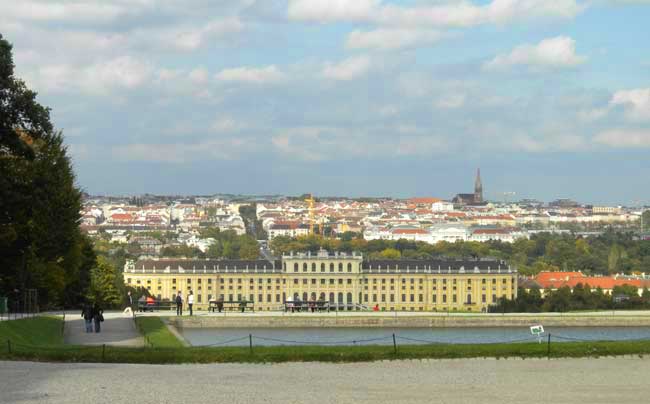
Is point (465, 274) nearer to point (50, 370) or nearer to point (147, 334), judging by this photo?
point (147, 334)

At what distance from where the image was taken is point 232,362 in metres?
22.2

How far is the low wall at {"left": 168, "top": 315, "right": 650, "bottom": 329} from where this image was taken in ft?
154

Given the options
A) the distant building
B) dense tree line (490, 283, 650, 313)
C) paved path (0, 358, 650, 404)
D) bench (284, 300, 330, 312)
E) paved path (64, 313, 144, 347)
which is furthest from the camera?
the distant building

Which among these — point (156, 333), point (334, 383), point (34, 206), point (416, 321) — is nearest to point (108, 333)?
point (156, 333)

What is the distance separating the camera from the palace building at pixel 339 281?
116 metres

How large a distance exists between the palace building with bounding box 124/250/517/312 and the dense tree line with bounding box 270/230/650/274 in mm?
26481

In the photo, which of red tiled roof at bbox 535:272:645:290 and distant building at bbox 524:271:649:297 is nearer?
distant building at bbox 524:271:649:297

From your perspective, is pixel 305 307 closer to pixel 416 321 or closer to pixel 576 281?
pixel 416 321

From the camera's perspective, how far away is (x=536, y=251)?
18550 cm

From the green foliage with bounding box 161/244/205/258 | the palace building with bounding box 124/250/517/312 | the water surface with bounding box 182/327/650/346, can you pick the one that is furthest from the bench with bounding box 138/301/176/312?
the green foliage with bounding box 161/244/205/258

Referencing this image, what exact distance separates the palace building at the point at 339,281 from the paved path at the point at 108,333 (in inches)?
2995

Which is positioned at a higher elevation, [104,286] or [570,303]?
[104,286]

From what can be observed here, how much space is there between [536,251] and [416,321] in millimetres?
138817

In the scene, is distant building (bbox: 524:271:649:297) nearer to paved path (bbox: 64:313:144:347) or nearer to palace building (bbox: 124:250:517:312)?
palace building (bbox: 124:250:517:312)
